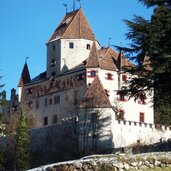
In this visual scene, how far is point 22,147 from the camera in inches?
2251

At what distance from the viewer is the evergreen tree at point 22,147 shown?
180ft

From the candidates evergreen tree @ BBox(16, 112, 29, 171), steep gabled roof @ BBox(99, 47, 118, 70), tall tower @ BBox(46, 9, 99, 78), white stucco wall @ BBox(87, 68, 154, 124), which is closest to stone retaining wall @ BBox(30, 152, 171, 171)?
evergreen tree @ BBox(16, 112, 29, 171)

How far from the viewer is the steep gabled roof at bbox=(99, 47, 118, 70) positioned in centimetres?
7541

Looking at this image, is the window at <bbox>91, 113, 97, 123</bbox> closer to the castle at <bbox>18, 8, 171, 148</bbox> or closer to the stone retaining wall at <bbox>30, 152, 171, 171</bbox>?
the castle at <bbox>18, 8, 171, 148</bbox>

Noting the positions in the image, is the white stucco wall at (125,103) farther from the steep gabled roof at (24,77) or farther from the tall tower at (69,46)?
the steep gabled roof at (24,77)

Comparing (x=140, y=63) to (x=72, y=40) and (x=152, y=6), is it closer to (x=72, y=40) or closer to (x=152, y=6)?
(x=152, y=6)

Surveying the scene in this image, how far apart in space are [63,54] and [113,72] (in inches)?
399

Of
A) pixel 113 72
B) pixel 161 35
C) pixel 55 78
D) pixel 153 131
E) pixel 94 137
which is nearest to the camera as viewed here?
pixel 161 35

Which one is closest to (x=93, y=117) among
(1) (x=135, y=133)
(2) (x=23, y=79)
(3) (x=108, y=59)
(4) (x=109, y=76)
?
(1) (x=135, y=133)

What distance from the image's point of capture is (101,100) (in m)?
58.3

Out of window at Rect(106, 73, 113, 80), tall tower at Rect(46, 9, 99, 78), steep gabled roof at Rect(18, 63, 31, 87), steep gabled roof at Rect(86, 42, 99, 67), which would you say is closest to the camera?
steep gabled roof at Rect(86, 42, 99, 67)

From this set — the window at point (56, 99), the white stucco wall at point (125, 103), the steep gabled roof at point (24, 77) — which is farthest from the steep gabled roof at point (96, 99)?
the steep gabled roof at point (24, 77)

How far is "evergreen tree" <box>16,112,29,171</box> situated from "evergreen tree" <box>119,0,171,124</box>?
838 inches

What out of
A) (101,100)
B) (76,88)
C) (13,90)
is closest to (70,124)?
(101,100)
